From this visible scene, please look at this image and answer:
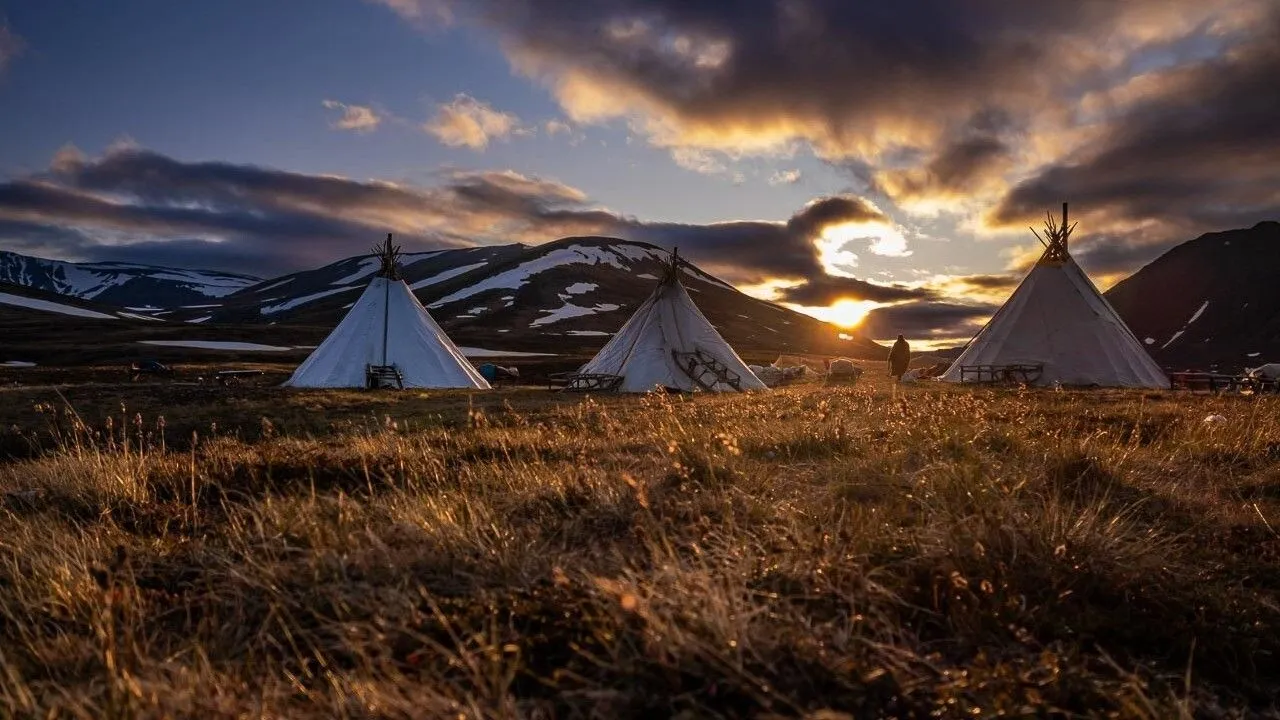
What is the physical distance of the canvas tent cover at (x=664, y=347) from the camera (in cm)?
2339

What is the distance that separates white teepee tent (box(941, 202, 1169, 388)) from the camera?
24797 millimetres

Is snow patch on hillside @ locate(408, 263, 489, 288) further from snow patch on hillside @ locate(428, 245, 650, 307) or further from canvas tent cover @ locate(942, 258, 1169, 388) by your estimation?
canvas tent cover @ locate(942, 258, 1169, 388)

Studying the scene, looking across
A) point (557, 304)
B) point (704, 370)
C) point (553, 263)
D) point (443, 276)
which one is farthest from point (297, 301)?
point (704, 370)

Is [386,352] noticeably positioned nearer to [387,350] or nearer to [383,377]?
[387,350]

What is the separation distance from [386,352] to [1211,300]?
6964 inches

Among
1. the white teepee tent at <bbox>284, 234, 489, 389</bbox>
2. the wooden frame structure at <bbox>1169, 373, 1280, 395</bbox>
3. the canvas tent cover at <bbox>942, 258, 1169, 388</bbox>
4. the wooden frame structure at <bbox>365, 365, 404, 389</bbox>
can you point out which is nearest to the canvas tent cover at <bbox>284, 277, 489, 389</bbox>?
the white teepee tent at <bbox>284, 234, 489, 389</bbox>

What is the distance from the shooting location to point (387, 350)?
2591cm

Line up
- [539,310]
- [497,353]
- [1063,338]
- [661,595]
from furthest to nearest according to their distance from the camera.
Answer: [539,310], [497,353], [1063,338], [661,595]

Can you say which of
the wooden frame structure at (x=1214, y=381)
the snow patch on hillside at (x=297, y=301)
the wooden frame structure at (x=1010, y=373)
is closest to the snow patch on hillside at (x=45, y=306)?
the snow patch on hillside at (x=297, y=301)

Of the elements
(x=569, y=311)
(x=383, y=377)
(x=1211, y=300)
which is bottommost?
(x=383, y=377)

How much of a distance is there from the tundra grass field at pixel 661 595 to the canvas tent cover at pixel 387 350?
20898mm

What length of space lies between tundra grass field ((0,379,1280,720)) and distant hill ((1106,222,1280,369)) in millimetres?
134174

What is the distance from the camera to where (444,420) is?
12.3 metres

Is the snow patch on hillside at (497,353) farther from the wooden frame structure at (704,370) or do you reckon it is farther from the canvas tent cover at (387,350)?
the wooden frame structure at (704,370)
